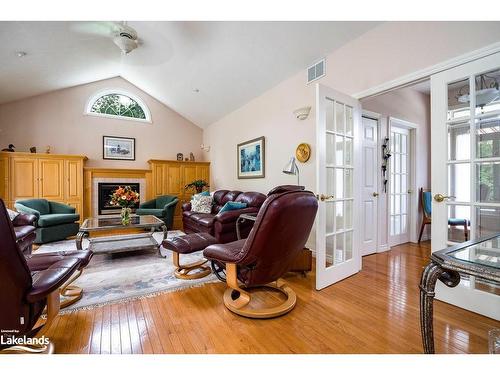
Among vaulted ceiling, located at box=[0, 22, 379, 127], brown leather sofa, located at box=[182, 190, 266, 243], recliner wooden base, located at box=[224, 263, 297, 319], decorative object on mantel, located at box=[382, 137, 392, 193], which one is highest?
vaulted ceiling, located at box=[0, 22, 379, 127]

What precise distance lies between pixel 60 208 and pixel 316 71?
17.8 feet

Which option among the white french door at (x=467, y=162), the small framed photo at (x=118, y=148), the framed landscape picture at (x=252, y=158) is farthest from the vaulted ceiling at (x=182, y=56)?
the small framed photo at (x=118, y=148)

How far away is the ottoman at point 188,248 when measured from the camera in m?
2.46

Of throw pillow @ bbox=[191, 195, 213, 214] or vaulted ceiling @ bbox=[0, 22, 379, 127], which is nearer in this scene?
vaulted ceiling @ bbox=[0, 22, 379, 127]

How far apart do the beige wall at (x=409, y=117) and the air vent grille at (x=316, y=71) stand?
83 centimetres

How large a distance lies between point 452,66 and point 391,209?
7.84 feet

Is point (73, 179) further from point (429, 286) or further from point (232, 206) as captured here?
point (429, 286)

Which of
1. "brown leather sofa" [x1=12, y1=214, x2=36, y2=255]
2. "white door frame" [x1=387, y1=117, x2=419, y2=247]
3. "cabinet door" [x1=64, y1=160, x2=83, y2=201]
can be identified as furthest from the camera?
"cabinet door" [x1=64, y1=160, x2=83, y2=201]

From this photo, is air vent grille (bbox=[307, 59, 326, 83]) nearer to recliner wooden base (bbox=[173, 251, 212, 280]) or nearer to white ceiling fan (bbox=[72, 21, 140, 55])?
white ceiling fan (bbox=[72, 21, 140, 55])

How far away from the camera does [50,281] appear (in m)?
1.22

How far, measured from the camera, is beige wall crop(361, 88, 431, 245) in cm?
361

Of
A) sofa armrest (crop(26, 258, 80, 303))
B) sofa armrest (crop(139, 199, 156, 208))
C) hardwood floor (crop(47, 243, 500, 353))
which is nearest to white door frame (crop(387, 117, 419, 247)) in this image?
hardwood floor (crop(47, 243, 500, 353))

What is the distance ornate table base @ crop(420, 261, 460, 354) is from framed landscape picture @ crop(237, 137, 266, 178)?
136 inches
